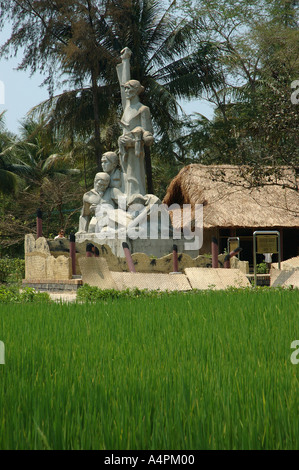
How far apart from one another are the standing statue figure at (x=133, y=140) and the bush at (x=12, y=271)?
3281 millimetres

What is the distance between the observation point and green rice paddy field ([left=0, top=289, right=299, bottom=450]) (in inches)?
69.4

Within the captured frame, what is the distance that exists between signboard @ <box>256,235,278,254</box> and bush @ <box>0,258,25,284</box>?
6.18m

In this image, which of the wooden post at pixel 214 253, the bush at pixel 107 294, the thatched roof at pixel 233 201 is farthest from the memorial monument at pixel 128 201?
the bush at pixel 107 294

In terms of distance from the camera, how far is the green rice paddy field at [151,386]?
Answer: 69.4 inches

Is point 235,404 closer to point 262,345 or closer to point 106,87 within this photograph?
point 262,345

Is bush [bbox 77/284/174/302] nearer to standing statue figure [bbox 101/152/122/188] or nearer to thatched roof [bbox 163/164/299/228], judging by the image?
standing statue figure [bbox 101/152/122/188]

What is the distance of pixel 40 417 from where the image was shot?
1938mm

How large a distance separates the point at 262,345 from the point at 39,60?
18.6 metres

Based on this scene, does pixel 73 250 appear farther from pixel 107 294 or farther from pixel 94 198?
pixel 94 198

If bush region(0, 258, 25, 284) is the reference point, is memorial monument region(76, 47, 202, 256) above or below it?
above

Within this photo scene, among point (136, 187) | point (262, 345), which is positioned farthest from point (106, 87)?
point (262, 345)

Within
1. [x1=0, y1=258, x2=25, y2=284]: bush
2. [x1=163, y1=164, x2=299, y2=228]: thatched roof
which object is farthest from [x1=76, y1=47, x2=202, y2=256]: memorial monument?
[x1=163, y1=164, x2=299, y2=228]: thatched roof

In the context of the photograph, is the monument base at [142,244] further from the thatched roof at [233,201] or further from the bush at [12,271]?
the thatched roof at [233,201]

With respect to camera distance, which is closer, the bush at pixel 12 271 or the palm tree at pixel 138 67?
the bush at pixel 12 271
